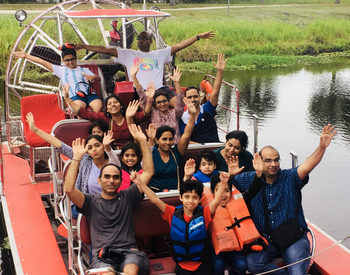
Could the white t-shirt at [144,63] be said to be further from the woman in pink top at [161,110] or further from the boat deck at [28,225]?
the boat deck at [28,225]

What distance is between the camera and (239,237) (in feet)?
13.1

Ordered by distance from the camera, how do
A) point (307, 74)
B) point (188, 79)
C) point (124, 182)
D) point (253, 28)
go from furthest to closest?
point (253, 28)
point (307, 74)
point (188, 79)
point (124, 182)

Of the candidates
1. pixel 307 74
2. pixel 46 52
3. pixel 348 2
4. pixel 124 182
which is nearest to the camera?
pixel 124 182

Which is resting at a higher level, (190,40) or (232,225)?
(190,40)

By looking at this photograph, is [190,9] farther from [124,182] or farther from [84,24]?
[124,182]

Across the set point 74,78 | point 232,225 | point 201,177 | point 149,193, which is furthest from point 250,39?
→ point 149,193

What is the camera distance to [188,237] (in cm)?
379

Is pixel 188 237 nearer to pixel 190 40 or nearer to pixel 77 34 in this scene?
pixel 190 40

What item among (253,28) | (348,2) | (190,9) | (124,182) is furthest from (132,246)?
(348,2)

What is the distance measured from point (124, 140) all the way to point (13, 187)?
250 cm

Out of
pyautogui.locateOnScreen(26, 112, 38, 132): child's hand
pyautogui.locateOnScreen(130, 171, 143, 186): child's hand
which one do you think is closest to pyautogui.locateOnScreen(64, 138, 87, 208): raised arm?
pyautogui.locateOnScreen(130, 171, 143, 186): child's hand

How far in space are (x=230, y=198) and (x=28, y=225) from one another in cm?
292

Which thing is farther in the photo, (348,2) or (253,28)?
(348,2)

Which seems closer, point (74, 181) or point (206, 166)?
point (74, 181)
